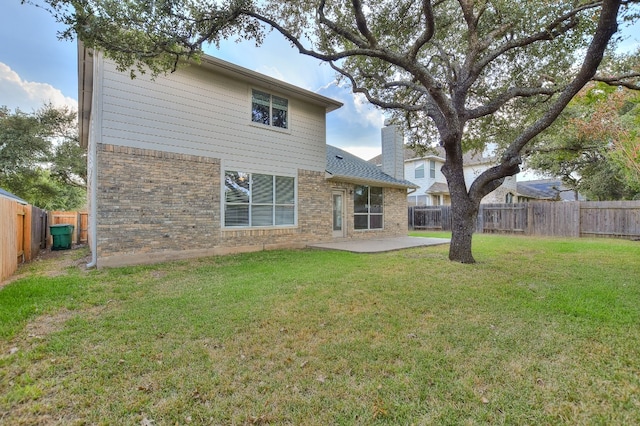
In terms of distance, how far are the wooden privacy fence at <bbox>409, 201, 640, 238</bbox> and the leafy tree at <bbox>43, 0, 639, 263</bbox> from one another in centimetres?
639

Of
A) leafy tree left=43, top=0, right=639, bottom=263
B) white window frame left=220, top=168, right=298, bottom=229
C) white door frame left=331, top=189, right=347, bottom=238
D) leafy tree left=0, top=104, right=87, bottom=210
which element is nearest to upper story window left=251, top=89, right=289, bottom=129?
white window frame left=220, top=168, right=298, bottom=229

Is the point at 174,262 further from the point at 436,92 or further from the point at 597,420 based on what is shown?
the point at 597,420

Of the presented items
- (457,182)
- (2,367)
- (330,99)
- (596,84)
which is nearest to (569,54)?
(596,84)

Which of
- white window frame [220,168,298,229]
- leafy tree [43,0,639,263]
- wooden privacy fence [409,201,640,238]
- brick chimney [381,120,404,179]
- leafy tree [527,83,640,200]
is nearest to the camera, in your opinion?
leafy tree [43,0,639,263]

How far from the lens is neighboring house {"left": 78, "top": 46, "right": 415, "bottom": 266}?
24.0ft

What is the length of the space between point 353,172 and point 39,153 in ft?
63.3

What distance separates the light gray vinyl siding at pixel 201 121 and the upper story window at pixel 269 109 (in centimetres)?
19

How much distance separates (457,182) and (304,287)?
5017mm

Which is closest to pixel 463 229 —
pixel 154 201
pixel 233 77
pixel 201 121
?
pixel 201 121

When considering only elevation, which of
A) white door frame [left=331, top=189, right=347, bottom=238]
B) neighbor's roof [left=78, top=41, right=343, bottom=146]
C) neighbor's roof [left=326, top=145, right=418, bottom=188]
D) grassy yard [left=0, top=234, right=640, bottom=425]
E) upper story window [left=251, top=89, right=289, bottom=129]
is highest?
neighbor's roof [left=78, top=41, right=343, bottom=146]

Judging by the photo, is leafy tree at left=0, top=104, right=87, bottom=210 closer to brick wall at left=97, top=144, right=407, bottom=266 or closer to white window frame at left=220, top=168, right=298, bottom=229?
brick wall at left=97, top=144, right=407, bottom=266

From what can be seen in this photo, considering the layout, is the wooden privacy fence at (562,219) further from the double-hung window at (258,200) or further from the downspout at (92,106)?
the downspout at (92,106)

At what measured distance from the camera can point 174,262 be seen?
310 inches

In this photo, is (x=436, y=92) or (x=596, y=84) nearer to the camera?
(x=436, y=92)
